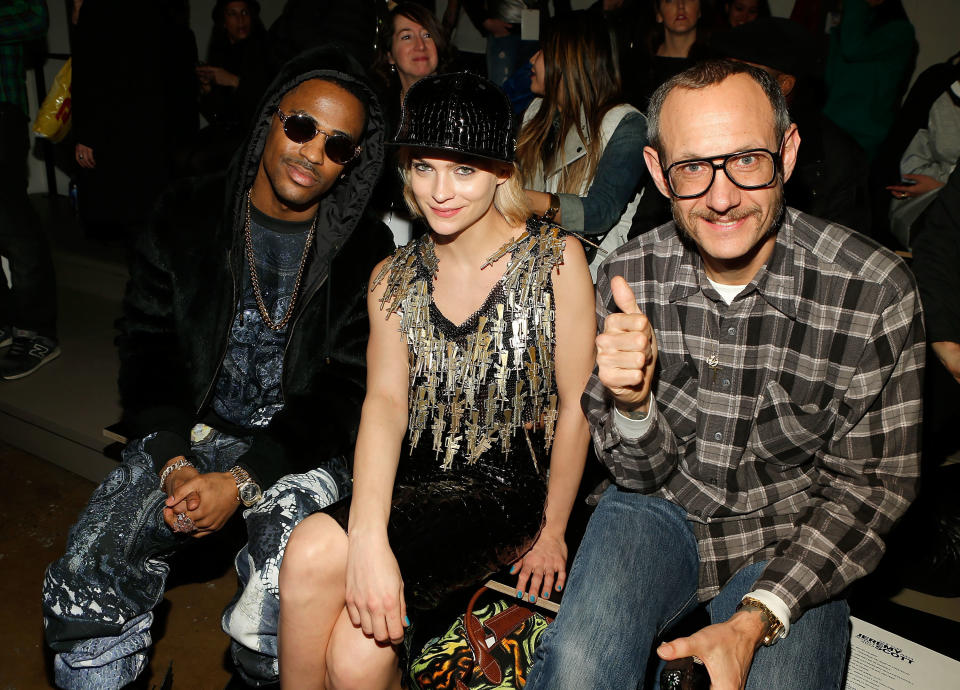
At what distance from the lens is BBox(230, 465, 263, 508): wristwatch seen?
2184mm

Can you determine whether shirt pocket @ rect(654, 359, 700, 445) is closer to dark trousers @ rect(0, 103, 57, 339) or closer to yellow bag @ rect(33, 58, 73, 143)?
dark trousers @ rect(0, 103, 57, 339)

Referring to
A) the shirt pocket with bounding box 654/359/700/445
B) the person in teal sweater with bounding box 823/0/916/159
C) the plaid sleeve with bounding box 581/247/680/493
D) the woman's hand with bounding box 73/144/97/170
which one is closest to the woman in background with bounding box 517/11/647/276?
the plaid sleeve with bounding box 581/247/680/493

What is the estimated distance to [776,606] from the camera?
155 cm

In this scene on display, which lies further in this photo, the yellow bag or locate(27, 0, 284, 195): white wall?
locate(27, 0, 284, 195): white wall

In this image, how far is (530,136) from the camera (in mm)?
3045

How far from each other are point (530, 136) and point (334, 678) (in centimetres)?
220

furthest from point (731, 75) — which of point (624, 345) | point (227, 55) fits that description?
point (227, 55)

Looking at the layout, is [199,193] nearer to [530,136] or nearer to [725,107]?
[530,136]

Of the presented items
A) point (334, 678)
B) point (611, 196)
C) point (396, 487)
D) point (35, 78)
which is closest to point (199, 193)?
point (396, 487)

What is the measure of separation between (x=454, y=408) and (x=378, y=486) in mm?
342

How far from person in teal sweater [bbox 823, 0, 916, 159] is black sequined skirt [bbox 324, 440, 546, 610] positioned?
3224 mm

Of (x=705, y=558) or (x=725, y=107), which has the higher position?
(x=725, y=107)

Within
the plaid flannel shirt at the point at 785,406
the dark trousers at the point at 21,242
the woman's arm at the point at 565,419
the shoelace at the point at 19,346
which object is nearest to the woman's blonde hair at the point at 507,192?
the woman's arm at the point at 565,419

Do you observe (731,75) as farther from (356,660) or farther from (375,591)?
(356,660)
